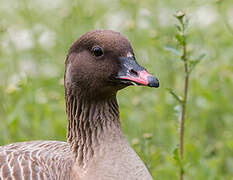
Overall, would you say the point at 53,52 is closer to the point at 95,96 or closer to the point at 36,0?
the point at 36,0

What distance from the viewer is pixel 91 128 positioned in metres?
4.13

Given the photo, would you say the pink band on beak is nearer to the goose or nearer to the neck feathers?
the goose

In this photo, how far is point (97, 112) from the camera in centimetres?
A: 408

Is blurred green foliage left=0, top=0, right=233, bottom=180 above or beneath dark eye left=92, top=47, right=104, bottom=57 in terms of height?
beneath

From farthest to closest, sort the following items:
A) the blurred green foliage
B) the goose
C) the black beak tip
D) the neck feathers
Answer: the blurred green foliage < the neck feathers < the goose < the black beak tip

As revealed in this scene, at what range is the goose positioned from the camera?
3.80 meters

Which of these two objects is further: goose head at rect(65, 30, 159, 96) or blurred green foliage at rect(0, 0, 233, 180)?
blurred green foliage at rect(0, 0, 233, 180)

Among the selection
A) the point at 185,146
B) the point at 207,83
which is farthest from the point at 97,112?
the point at 207,83

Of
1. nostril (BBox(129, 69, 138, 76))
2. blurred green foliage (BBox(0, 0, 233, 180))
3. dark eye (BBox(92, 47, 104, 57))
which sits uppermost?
dark eye (BBox(92, 47, 104, 57))

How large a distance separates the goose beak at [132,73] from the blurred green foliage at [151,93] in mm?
1227

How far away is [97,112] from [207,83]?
8.91 ft

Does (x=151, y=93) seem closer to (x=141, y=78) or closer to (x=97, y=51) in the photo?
(x=97, y=51)

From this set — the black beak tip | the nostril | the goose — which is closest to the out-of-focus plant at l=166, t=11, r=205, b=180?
Answer: the goose

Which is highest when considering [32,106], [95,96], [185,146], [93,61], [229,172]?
[93,61]
